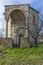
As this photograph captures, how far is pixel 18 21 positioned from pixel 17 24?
496 mm

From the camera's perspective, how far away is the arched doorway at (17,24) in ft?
93.0

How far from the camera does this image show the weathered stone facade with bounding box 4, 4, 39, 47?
26263mm

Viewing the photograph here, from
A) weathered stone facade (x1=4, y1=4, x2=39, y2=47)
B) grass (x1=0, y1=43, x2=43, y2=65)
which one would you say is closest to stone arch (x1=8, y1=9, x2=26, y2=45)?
weathered stone facade (x1=4, y1=4, x2=39, y2=47)

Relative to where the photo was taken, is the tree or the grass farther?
the tree

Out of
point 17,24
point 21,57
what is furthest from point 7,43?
point 17,24

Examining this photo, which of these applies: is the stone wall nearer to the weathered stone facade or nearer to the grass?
the weathered stone facade

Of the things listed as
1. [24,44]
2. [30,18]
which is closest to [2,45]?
[24,44]

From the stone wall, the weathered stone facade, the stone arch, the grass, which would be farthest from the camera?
the stone arch

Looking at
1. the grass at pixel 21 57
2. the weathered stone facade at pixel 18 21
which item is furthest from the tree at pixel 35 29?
the grass at pixel 21 57

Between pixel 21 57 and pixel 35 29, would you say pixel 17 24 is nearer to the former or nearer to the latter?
pixel 35 29

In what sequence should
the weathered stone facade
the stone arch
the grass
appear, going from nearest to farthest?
the grass, the weathered stone facade, the stone arch

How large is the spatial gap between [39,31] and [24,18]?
3.60m

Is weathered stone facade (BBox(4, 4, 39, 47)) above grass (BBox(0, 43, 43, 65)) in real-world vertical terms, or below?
above

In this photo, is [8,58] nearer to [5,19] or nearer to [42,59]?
[42,59]
